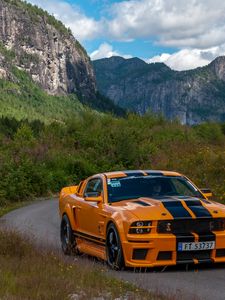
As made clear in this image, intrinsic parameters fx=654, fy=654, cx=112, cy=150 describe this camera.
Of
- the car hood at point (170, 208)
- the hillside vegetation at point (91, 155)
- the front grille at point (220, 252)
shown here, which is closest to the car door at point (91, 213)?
the car hood at point (170, 208)

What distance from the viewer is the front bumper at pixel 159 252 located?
893 centimetres

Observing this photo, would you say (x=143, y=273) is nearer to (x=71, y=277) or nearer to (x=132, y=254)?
(x=132, y=254)

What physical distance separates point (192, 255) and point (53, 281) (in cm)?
279

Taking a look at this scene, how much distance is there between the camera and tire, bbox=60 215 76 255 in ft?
37.4

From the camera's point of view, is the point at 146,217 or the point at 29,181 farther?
the point at 29,181

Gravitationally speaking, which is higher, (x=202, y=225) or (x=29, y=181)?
(x=202, y=225)

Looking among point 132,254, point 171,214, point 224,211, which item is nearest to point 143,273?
point 132,254

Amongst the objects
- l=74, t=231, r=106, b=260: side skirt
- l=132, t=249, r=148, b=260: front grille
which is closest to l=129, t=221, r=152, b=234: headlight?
l=132, t=249, r=148, b=260: front grille

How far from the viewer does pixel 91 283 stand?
723cm

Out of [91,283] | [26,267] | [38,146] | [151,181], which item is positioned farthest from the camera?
[38,146]

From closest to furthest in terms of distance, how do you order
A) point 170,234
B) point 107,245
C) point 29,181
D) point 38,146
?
Result: point 170,234
point 107,245
point 29,181
point 38,146

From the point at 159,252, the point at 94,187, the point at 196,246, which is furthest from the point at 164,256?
the point at 94,187

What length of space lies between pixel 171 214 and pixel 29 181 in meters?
26.0

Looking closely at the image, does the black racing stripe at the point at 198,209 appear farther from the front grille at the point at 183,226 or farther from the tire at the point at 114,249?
the tire at the point at 114,249
